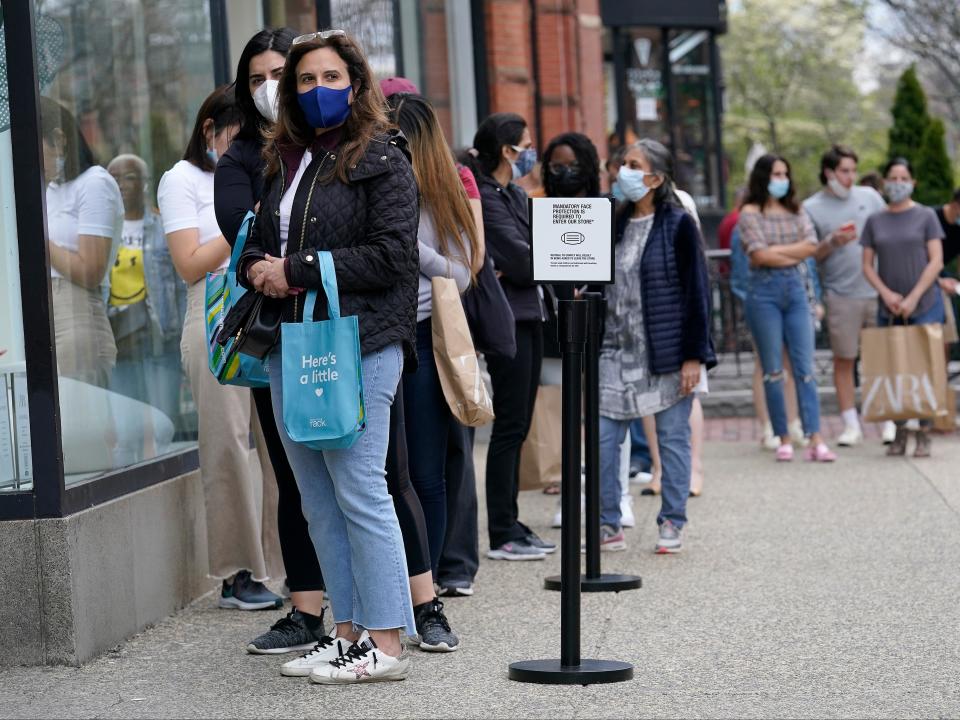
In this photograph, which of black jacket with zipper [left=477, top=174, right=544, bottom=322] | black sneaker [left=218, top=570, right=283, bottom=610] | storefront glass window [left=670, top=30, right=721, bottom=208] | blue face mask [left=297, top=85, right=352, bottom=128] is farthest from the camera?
storefront glass window [left=670, top=30, right=721, bottom=208]

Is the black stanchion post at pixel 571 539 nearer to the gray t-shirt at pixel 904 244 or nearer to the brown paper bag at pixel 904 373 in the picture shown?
the brown paper bag at pixel 904 373

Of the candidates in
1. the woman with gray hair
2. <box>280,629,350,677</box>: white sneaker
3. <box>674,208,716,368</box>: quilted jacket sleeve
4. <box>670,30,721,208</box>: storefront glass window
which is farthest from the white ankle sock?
<box>670,30,721,208</box>: storefront glass window

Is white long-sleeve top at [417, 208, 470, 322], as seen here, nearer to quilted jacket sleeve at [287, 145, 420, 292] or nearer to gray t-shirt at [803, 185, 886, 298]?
quilted jacket sleeve at [287, 145, 420, 292]

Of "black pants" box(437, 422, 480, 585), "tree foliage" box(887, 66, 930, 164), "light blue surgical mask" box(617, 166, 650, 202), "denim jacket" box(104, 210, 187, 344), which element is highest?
"tree foliage" box(887, 66, 930, 164)

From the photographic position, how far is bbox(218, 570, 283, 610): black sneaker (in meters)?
6.61

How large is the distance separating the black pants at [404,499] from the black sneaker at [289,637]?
423 millimetres

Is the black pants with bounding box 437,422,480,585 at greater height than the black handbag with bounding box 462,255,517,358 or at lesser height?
lesser

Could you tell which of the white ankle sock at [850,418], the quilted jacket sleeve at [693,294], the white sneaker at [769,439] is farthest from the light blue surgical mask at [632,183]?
the white ankle sock at [850,418]

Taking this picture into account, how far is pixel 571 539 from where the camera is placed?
5.02 meters

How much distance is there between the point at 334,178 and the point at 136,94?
2501mm

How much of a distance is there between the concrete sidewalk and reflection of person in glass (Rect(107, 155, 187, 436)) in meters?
0.97

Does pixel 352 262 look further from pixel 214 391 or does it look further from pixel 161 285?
pixel 161 285

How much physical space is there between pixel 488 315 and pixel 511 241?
2.41ft

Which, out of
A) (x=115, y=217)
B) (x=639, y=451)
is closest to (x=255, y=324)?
(x=115, y=217)
